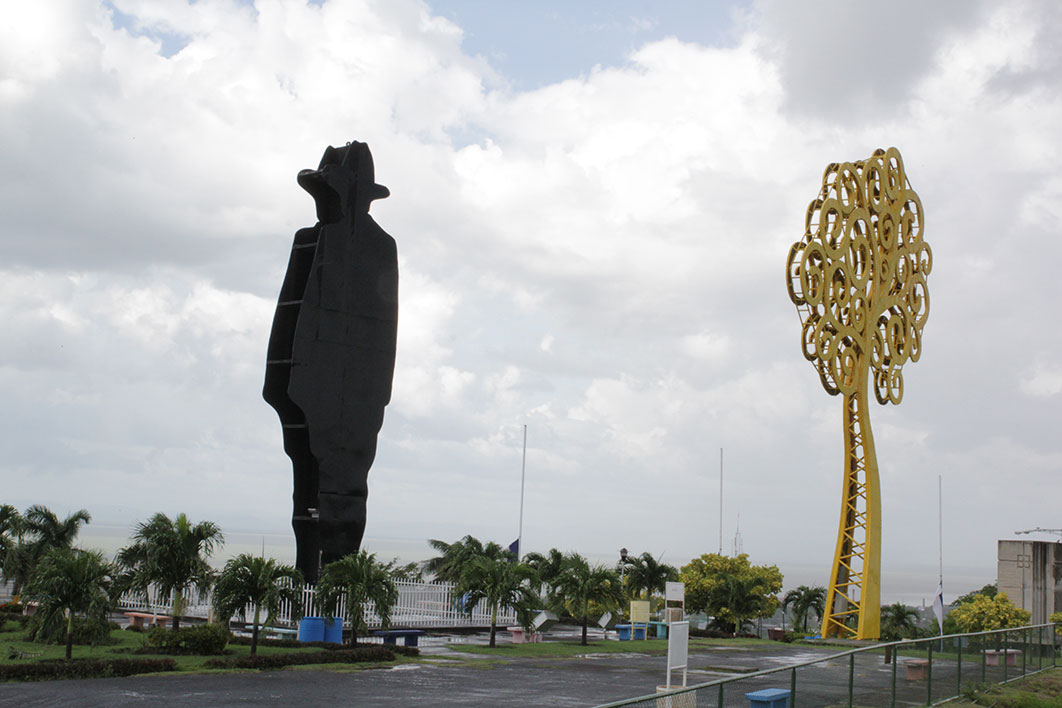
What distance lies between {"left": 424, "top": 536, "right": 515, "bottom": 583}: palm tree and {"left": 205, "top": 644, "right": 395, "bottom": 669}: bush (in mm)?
18109

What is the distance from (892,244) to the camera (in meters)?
35.1

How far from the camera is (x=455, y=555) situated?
1709 inches

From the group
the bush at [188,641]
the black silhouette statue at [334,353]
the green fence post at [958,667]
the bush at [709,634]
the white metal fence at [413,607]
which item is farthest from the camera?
the bush at [709,634]

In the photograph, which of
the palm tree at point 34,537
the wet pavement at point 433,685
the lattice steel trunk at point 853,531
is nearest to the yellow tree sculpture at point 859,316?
the lattice steel trunk at point 853,531

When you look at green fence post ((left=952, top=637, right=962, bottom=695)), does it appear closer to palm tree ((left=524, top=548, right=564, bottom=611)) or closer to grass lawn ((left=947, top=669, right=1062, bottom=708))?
grass lawn ((left=947, top=669, right=1062, bottom=708))

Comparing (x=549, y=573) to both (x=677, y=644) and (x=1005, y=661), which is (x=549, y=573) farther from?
(x=677, y=644)

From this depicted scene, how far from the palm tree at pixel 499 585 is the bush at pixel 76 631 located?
823 centimetres

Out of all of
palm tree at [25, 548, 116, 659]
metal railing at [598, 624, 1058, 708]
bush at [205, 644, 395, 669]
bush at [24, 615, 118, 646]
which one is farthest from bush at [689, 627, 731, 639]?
palm tree at [25, 548, 116, 659]

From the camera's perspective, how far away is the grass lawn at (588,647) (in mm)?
24625

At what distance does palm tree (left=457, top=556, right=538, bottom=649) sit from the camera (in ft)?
83.3

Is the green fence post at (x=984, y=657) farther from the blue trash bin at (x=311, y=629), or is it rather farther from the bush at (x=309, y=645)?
the blue trash bin at (x=311, y=629)

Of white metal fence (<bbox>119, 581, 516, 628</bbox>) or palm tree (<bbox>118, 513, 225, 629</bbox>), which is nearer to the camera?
palm tree (<bbox>118, 513, 225, 629</bbox>)

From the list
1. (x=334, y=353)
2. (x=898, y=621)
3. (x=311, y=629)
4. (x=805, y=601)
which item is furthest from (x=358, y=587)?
(x=805, y=601)

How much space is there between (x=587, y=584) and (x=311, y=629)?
28.1 feet
